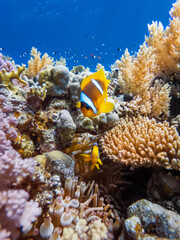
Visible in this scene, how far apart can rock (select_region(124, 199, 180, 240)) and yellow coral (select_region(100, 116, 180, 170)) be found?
645mm

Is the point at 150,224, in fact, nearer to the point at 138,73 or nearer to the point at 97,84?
the point at 97,84

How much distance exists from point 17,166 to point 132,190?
6.52 ft

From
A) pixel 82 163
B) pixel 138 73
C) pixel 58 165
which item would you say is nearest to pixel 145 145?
pixel 82 163

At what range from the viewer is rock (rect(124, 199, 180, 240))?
1511 millimetres

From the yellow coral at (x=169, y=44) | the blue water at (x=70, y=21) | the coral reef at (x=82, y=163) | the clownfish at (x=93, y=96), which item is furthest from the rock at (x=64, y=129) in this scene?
the blue water at (x=70, y=21)

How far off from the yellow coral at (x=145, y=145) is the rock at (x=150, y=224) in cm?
64

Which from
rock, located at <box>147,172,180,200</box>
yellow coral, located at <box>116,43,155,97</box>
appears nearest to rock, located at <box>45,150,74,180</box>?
rock, located at <box>147,172,180,200</box>

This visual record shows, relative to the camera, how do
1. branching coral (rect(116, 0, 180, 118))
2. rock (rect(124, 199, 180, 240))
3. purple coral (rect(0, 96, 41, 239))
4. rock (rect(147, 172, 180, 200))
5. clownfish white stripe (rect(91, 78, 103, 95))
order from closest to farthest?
1. purple coral (rect(0, 96, 41, 239))
2. rock (rect(124, 199, 180, 240))
3. clownfish white stripe (rect(91, 78, 103, 95))
4. rock (rect(147, 172, 180, 200))
5. branching coral (rect(116, 0, 180, 118))

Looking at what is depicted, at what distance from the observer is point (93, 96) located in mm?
1818

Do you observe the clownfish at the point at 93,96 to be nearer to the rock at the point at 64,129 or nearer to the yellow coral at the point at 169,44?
the rock at the point at 64,129

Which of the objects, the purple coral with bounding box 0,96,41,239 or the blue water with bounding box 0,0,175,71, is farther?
the blue water with bounding box 0,0,175,71

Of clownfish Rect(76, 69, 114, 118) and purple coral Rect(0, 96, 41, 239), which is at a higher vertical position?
clownfish Rect(76, 69, 114, 118)

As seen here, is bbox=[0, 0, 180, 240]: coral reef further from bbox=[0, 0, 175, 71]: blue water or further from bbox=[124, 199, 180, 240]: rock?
bbox=[0, 0, 175, 71]: blue water

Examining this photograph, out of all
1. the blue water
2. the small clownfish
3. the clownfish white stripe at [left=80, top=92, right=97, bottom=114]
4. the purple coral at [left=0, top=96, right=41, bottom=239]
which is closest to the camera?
the purple coral at [left=0, top=96, right=41, bottom=239]
